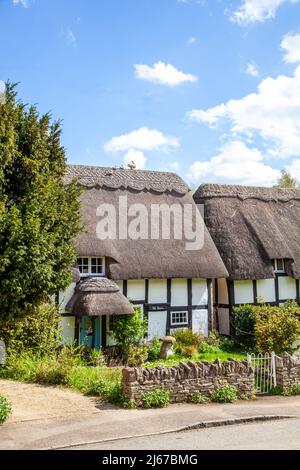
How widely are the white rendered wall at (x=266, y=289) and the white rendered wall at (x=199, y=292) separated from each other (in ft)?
10.3

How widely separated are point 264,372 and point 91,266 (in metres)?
8.58

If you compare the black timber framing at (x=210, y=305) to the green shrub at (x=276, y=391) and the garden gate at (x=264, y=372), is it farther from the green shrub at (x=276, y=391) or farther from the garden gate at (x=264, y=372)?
the green shrub at (x=276, y=391)

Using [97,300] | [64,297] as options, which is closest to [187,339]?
[97,300]

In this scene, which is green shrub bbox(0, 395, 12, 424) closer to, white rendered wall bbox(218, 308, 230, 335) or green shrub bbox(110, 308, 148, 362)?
green shrub bbox(110, 308, 148, 362)

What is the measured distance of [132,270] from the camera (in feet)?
63.2

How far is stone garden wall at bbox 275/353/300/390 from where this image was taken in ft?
43.3

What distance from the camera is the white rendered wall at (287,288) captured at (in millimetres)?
23406

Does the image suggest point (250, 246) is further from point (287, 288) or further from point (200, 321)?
point (200, 321)

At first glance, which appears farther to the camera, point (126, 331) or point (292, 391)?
Answer: point (126, 331)

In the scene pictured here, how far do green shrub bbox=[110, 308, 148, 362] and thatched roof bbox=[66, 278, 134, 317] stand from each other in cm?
58

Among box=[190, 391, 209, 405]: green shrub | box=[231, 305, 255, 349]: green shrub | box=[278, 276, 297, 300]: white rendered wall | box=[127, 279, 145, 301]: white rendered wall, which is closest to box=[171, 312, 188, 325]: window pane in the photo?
box=[127, 279, 145, 301]: white rendered wall

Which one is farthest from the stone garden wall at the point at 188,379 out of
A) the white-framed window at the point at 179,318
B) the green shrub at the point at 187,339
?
the white-framed window at the point at 179,318
